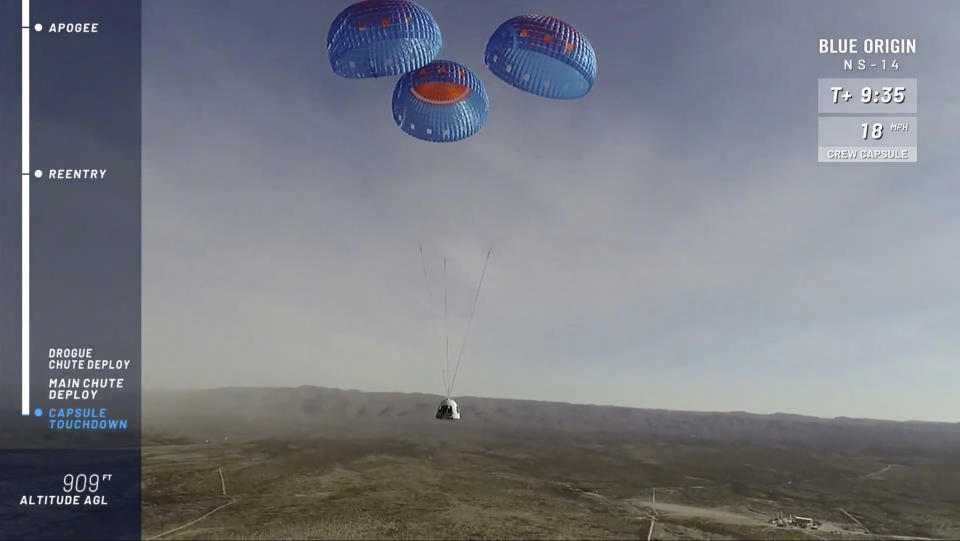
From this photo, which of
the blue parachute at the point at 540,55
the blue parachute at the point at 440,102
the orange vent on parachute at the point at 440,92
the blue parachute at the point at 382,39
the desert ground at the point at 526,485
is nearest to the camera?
the blue parachute at the point at 382,39

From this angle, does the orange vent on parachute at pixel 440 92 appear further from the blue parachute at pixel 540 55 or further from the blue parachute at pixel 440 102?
the blue parachute at pixel 540 55

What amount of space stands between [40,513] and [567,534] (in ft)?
149

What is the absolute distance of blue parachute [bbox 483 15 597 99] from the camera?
77.2 feet

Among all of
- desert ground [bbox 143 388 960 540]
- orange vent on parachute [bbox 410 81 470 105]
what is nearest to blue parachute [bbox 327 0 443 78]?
orange vent on parachute [bbox 410 81 470 105]

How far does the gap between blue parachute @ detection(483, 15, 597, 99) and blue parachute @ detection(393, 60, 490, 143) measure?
1.82m

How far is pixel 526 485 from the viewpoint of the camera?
74.5 m

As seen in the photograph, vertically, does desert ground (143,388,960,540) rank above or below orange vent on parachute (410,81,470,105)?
below

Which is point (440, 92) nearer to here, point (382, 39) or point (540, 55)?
point (382, 39)

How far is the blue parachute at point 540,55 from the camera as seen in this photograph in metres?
23.5

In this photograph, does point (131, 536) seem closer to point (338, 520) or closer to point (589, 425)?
point (338, 520)

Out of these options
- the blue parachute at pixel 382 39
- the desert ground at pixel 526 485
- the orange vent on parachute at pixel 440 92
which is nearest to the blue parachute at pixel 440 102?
the orange vent on parachute at pixel 440 92

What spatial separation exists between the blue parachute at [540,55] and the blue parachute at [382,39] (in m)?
2.56

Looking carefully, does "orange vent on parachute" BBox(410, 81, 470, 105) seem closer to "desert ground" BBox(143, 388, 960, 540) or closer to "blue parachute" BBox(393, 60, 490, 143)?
"blue parachute" BBox(393, 60, 490, 143)

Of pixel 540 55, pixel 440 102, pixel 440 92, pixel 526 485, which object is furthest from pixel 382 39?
pixel 526 485
